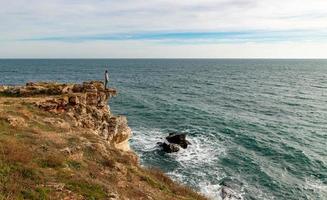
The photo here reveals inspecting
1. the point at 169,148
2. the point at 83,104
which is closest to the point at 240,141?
Answer: the point at 169,148

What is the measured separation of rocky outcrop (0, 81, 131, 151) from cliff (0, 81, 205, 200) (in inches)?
4.6

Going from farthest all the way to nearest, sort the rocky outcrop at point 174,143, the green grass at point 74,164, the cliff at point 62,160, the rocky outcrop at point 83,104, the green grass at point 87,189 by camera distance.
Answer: the rocky outcrop at point 174,143
the rocky outcrop at point 83,104
the green grass at point 74,164
the green grass at point 87,189
the cliff at point 62,160

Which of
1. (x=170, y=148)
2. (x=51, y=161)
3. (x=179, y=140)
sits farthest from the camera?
(x=179, y=140)

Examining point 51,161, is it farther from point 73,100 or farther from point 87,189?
point 73,100

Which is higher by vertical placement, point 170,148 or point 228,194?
point 170,148

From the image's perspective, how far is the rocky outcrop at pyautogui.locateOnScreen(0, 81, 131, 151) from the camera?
111 ft

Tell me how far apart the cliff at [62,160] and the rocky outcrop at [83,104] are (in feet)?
0.38

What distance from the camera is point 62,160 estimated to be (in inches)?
795

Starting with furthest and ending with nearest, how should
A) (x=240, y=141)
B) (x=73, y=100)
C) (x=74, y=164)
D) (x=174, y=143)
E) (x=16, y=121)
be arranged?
(x=240, y=141), (x=174, y=143), (x=73, y=100), (x=16, y=121), (x=74, y=164)

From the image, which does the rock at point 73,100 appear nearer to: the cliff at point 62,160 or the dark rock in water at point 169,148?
the cliff at point 62,160

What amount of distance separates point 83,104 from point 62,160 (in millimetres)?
16601

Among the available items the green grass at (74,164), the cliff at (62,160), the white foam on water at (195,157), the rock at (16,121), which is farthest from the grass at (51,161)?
the white foam on water at (195,157)

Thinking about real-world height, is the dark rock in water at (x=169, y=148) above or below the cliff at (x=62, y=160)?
below

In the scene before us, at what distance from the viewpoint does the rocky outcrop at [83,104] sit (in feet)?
111
